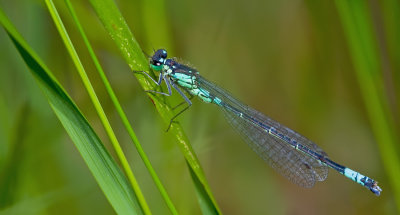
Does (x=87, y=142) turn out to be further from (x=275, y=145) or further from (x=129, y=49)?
(x=275, y=145)

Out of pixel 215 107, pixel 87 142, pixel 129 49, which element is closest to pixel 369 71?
pixel 215 107

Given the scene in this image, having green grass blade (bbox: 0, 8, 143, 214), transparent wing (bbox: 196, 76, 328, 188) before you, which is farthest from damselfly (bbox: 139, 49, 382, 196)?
green grass blade (bbox: 0, 8, 143, 214)

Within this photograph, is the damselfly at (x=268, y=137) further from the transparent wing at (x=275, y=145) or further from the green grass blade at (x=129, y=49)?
the green grass blade at (x=129, y=49)

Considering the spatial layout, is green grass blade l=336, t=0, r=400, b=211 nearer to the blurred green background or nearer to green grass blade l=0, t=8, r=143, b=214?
the blurred green background

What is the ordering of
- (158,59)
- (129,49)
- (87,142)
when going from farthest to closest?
(158,59) → (129,49) → (87,142)

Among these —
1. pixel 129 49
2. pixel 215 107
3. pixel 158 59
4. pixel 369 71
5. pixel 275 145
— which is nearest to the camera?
pixel 129 49

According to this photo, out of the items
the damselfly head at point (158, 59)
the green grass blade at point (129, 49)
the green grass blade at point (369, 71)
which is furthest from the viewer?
the green grass blade at point (369, 71)

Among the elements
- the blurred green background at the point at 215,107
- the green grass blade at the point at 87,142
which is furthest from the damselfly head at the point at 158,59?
the green grass blade at the point at 87,142
